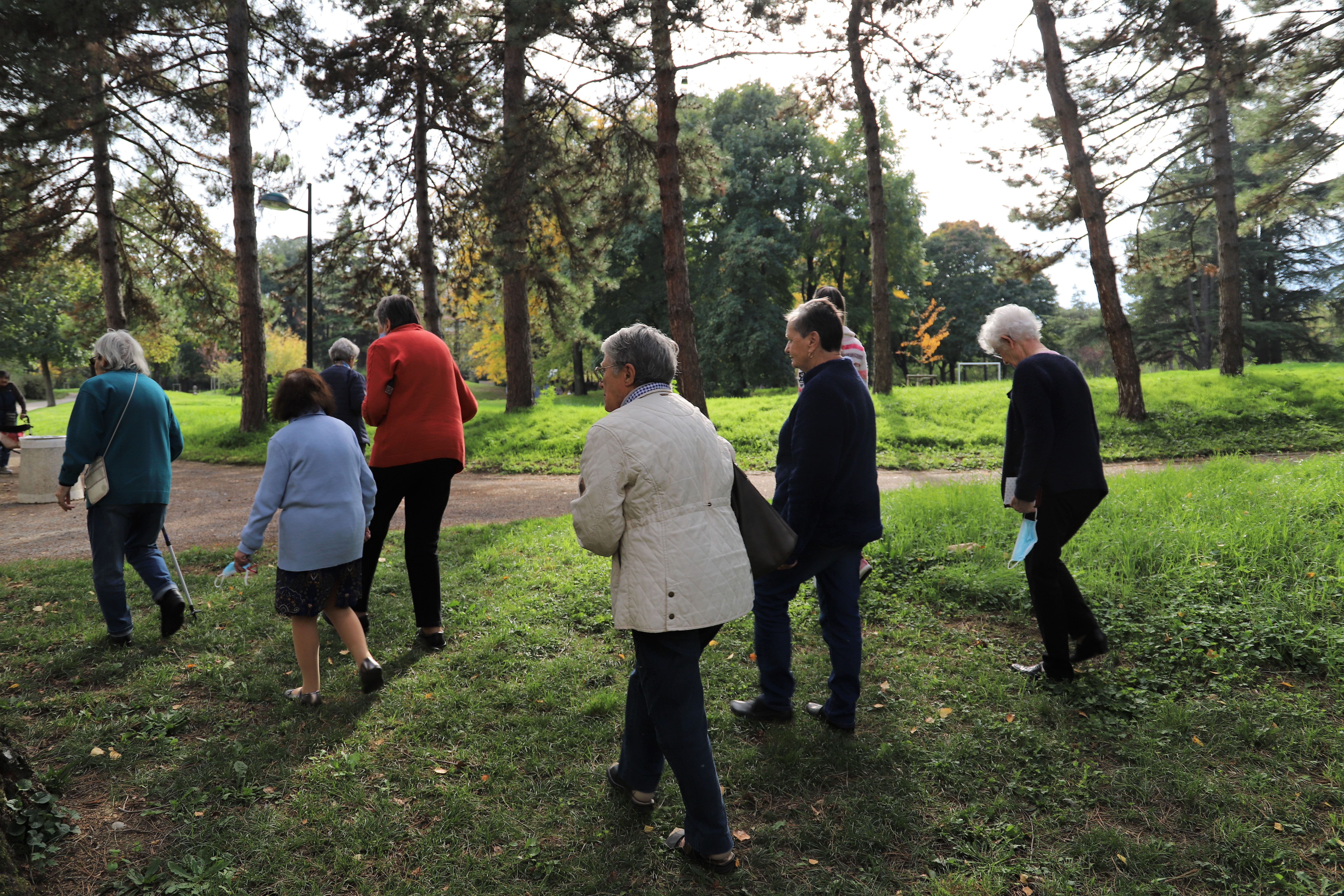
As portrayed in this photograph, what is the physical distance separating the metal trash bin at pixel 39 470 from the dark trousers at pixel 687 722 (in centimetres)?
1118

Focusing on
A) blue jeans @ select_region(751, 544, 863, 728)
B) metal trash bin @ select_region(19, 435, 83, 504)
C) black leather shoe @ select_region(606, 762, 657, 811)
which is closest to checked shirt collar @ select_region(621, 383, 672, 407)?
blue jeans @ select_region(751, 544, 863, 728)

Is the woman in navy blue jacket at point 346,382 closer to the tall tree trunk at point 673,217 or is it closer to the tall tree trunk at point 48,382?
the tall tree trunk at point 673,217

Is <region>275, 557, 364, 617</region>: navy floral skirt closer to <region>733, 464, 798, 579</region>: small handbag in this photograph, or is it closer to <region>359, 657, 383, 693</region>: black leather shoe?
<region>359, 657, 383, 693</region>: black leather shoe

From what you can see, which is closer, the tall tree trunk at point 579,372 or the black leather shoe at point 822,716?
the black leather shoe at point 822,716

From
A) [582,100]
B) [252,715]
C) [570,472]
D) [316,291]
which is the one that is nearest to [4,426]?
[316,291]

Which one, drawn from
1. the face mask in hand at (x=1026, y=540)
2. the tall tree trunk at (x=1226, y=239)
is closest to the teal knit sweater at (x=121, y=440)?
the face mask in hand at (x=1026, y=540)

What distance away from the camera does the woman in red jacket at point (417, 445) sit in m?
4.70

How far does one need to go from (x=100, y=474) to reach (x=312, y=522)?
195 centimetres

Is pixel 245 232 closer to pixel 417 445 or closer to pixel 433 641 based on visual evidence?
pixel 417 445

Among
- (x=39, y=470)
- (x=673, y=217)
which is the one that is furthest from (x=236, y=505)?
(x=673, y=217)

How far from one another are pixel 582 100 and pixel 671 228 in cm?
283

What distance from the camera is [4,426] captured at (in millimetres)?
14164

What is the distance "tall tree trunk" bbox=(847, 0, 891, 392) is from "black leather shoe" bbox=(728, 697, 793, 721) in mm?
12684

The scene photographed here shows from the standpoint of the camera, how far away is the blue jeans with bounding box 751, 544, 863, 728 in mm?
3590
